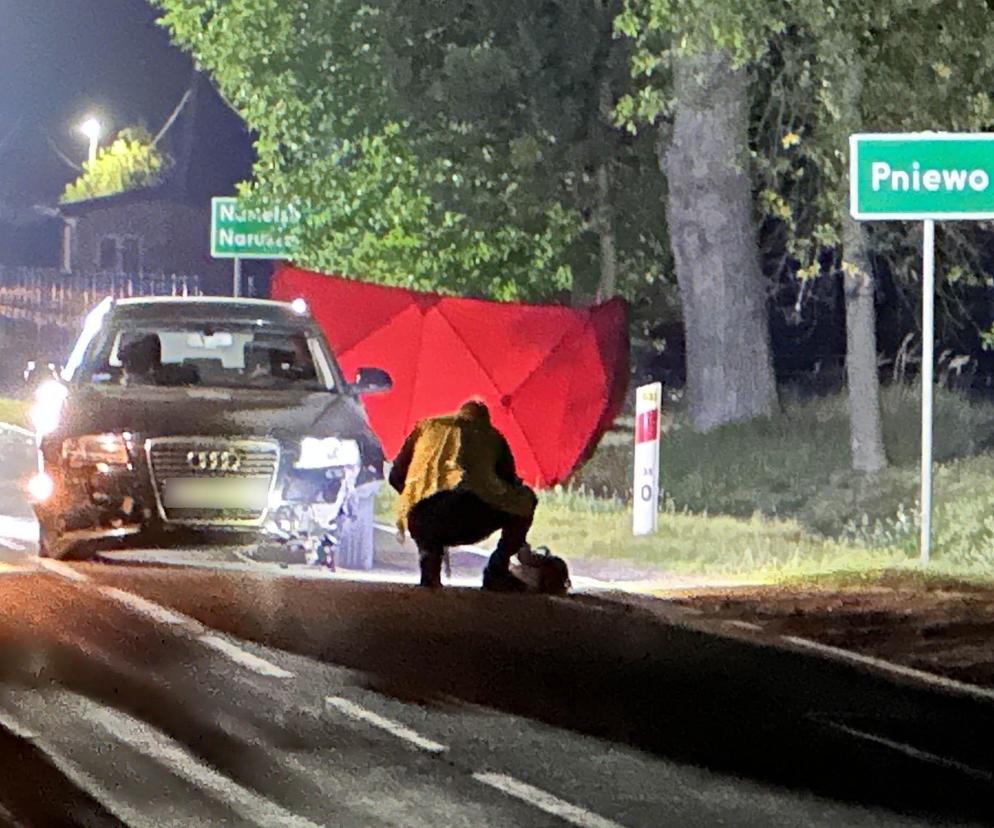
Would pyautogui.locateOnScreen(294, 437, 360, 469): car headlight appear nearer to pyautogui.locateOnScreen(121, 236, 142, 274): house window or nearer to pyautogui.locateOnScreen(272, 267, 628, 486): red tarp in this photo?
pyautogui.locateOnScreen(272, 267, 628, 486): red tarp

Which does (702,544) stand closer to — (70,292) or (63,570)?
(63,570)

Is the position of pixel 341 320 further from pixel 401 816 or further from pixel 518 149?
pixel 401 816

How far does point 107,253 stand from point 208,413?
56.8 m

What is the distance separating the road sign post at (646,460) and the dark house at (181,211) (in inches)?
1883

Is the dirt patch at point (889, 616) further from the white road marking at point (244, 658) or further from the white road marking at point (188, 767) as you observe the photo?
the white road marking at point (188, 767)

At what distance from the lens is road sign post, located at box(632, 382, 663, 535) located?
18.5 m

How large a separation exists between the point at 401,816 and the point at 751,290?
17893 millimetres

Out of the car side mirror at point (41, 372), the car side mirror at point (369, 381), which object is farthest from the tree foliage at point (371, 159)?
the car side mirror at point (41, 372)

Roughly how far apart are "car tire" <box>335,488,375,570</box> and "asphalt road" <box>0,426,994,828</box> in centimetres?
151

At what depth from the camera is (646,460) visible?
1848 cm

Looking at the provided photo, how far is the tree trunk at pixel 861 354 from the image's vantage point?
70.1 ft

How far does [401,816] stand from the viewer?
8.03 meters

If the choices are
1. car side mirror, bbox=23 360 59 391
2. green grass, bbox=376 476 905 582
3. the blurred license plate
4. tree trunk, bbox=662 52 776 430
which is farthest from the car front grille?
tree trunk, bbox=662 52 776 430

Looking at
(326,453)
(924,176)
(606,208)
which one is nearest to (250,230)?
(606,208)
